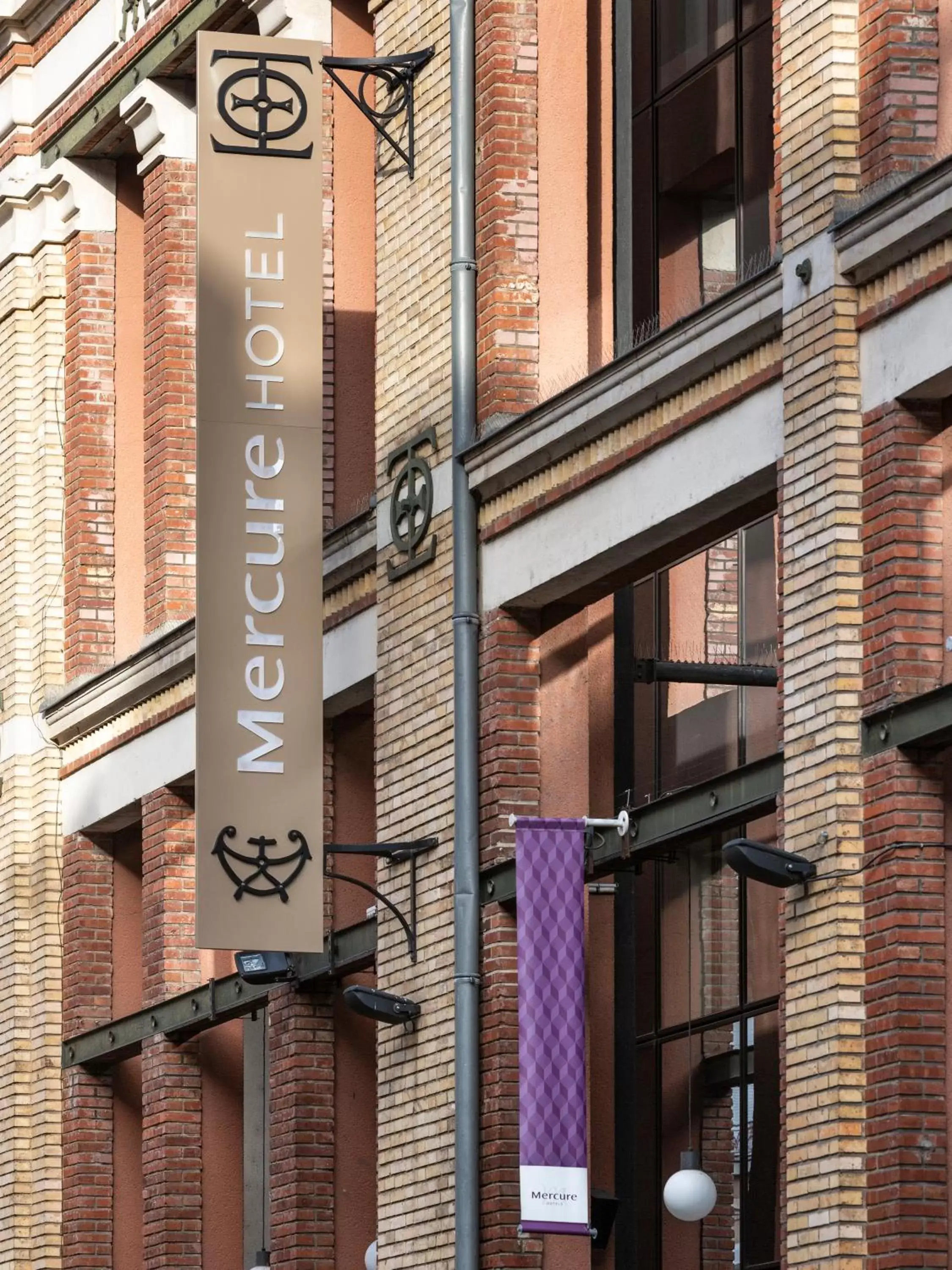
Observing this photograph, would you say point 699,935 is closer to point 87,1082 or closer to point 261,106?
point 261,106

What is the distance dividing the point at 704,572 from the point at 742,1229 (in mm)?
4202

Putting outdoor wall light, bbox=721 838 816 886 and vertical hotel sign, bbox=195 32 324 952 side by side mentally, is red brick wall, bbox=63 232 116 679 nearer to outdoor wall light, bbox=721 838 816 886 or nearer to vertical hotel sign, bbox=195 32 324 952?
vertical hotel sign, bbox=195 32 324 952

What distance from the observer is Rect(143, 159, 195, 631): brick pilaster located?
24.5 m

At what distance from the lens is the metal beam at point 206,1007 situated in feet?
66.6

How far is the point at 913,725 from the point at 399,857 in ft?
17.8

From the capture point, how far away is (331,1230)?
20734 mm

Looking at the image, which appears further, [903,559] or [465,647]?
[465,647]

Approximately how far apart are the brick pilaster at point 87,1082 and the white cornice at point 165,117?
547cm

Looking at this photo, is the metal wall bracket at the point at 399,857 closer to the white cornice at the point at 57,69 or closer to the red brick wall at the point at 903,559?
the red brick wall at the point at 903,559

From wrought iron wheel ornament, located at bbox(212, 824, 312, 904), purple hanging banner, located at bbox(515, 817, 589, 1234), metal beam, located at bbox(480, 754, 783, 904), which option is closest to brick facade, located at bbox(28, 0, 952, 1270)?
metal beam, located at bbox(480, 754, 783, 904)

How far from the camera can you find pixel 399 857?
19.1 meters

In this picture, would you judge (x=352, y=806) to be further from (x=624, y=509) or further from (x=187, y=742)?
(x=624, y=509)

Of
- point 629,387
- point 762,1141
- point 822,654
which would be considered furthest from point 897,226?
point 762,1141

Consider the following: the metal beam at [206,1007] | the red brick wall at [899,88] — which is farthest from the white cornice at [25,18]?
the red brick wall at [899,88]
